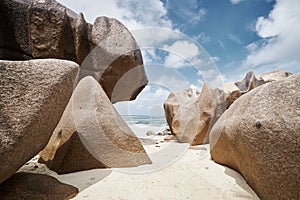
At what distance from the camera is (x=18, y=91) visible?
1.74m

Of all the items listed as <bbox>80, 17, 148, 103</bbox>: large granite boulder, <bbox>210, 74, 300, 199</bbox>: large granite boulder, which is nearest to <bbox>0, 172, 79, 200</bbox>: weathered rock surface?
<bbox>210, 74, 300, 199</bbox>: large granite boulder

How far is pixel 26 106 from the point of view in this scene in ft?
5.64

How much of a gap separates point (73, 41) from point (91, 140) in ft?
12.2

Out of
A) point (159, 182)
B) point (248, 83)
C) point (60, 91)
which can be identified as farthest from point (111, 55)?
point (248, 83)

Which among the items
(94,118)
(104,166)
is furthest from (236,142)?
(94,118)

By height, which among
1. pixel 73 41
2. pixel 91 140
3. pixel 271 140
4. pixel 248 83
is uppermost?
pixel 73 41

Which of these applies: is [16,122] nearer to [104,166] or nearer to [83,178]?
[83,178]

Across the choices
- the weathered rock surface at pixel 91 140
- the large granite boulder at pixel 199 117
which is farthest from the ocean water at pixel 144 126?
the weathered rock surface at pixel 91 140

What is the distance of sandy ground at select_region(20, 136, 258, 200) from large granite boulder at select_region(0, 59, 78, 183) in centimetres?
73

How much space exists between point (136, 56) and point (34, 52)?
284 cm

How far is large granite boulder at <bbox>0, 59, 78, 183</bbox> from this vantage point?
5.30ft

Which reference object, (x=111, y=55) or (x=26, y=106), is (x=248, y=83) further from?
(x=26, y=106)

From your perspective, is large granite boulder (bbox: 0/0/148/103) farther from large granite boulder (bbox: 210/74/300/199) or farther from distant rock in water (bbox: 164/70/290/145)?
large granite boulder (bbox: 210/74/300/199)

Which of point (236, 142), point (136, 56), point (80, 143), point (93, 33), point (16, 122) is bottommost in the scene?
point (80, 143)
